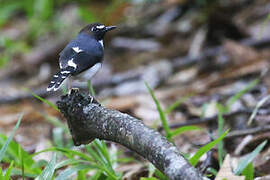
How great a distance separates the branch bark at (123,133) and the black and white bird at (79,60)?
0.80 ft

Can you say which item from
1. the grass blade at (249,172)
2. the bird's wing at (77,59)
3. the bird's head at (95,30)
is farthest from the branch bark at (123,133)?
the bird's head at (95,30)

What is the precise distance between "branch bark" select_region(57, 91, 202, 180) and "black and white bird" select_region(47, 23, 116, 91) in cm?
24

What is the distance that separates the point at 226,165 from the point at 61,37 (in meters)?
6.28

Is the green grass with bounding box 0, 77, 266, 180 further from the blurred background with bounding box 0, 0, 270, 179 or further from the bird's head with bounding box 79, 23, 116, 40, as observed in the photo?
the bird's head with bounding box 79, 23, 116, 40

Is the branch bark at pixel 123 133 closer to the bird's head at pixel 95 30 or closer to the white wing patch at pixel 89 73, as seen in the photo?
the white wing patch at pixel 89 73

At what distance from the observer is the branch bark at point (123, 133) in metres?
2.28

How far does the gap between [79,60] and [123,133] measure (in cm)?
97

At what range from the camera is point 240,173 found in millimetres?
3162

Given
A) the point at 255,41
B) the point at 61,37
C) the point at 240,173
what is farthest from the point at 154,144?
the point at 61,37

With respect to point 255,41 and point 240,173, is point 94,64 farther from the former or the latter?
point 255,41

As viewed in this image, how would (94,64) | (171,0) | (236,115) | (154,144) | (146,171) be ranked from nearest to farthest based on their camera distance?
(154,144), (94,64), (146,171), (236,115), (171,0)

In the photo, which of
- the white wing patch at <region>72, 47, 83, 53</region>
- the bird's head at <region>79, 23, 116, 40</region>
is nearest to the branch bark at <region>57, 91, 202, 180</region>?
the white wing patch at <region>72, 47, 83, 53</region>

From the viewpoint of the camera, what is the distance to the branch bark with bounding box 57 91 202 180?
2.28m

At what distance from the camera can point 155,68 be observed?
7.00 m
